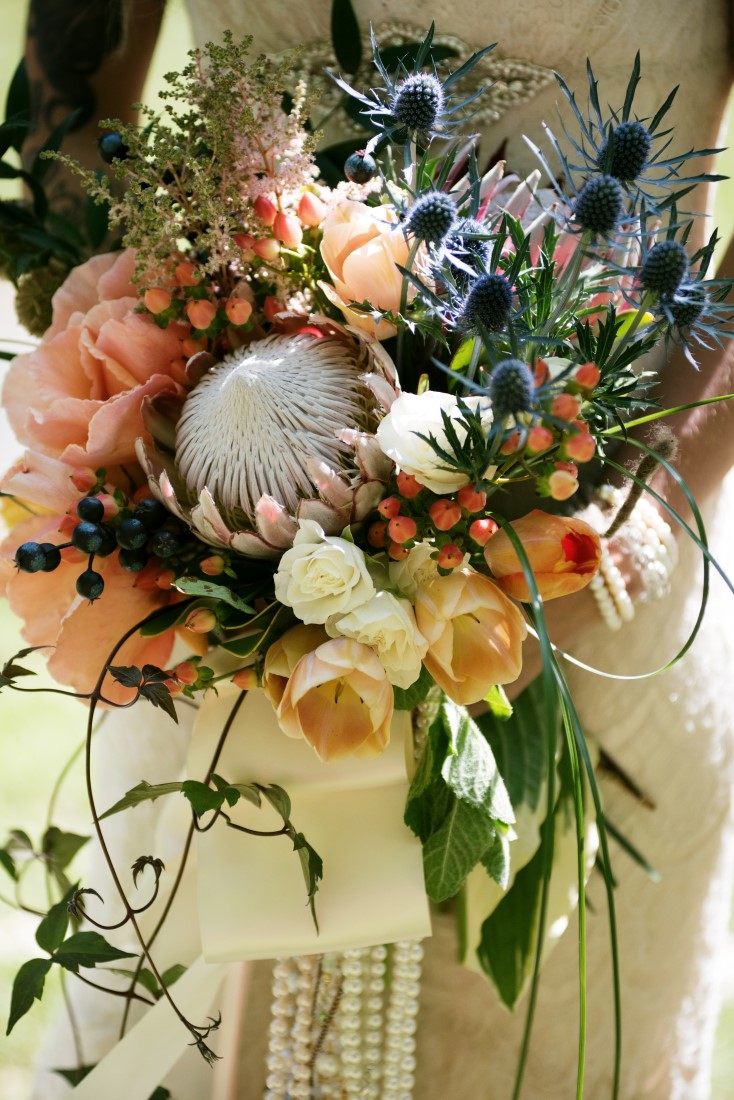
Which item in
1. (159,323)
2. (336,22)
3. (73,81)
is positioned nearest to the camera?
(159,323)

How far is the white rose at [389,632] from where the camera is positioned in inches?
18.1

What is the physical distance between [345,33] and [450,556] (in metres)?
0.48

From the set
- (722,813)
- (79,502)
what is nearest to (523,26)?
(79,502)

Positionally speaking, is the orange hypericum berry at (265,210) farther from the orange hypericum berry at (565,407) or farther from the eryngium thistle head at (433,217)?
the orange hypericum berry at (565,407)

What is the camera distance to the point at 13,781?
1795 mm

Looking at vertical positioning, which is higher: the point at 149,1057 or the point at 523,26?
the point at 523,26

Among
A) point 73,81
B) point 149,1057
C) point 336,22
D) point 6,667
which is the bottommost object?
Answer: point 149,1057

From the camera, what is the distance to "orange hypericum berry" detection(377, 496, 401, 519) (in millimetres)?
466

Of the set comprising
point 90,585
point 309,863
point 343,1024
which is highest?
point 90,585

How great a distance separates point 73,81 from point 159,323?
45cm

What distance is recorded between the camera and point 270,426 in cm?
49

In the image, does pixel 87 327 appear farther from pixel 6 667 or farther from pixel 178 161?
pixel 6 667

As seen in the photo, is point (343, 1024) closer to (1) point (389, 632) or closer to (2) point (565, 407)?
Result: (1) point (389, 632)

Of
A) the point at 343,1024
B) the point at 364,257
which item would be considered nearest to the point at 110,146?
the point at 364,257
